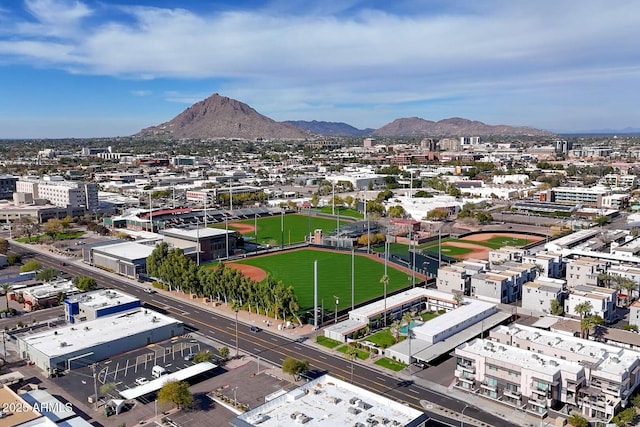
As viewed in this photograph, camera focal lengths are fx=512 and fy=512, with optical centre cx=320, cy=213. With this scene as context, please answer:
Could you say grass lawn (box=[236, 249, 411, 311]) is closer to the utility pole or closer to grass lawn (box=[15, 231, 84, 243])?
the utility pole

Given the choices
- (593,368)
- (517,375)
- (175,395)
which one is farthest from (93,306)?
(593,368)

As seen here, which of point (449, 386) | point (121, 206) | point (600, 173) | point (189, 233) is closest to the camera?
point (449, 386)

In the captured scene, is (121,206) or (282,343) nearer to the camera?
(282,343)

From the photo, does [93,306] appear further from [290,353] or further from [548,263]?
[548,263]

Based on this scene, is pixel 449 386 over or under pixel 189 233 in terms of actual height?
under

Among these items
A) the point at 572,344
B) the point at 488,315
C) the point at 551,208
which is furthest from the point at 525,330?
the point at 551,208

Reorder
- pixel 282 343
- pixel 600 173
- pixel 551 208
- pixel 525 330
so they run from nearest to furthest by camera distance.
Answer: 1. pixel 525 330
2. pixel 282 343
3. pixel 551 208
4. pixel 600 173

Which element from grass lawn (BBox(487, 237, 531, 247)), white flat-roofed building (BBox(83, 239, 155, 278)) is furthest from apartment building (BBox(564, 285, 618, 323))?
white flat-roofed building (BBox(83, 239, 155, 278))

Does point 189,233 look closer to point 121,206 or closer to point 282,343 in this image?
point 282,343
